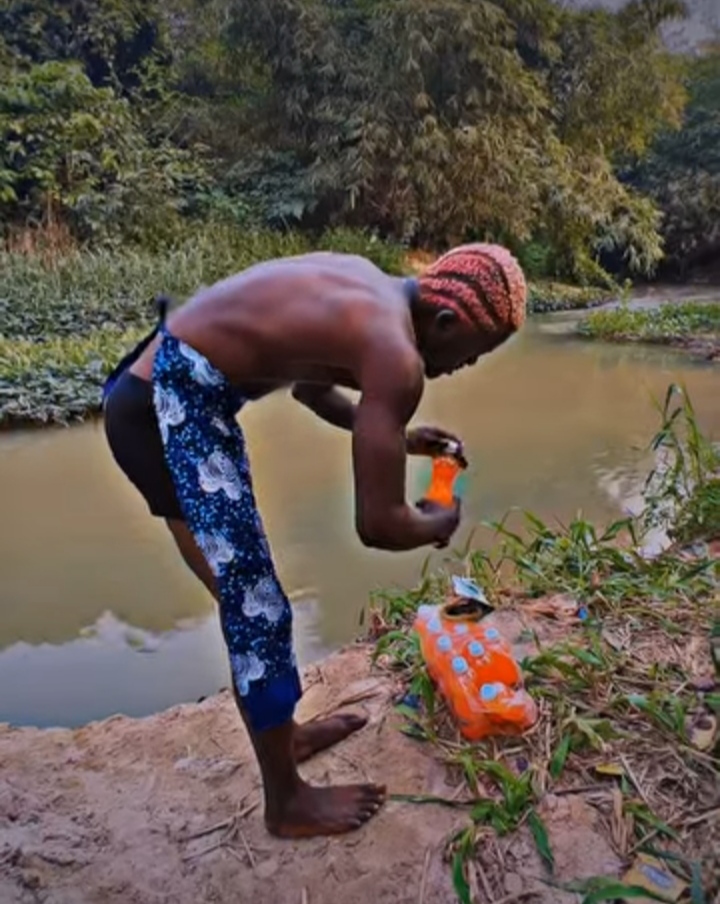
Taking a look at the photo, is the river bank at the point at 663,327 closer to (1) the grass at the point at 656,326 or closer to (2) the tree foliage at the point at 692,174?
(1) the grass at the point at 656,326

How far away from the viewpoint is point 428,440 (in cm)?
136

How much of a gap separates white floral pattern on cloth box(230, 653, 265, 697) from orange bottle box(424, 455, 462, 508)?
34 centimetres

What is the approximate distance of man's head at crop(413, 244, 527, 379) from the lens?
1.15m

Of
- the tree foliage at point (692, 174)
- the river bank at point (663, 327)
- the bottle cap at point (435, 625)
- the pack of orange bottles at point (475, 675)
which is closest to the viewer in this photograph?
the pack of orange bottles at point (475, 675)

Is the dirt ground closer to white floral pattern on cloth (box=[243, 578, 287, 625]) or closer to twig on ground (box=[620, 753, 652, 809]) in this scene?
twig on ground (box=[620, 753, 652, 809])

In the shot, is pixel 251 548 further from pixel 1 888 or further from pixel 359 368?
pixel 1 888

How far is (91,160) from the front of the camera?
8711 mm

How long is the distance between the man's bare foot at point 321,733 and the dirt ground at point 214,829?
0.07ft

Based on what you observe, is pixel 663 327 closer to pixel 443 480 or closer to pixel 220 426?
pixel 443 480

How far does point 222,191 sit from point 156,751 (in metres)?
8.98

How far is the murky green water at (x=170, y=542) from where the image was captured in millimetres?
2037

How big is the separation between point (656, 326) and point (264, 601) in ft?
21.1

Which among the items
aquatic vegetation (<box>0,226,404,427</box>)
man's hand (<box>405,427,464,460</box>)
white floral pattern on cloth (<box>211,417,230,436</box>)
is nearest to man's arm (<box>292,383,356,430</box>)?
man's hand (<box>405,427,464,460</box>)

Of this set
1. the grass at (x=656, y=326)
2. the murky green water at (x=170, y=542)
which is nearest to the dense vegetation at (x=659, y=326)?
the grass at (x=656, y=326)
